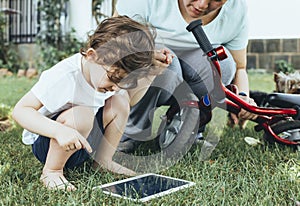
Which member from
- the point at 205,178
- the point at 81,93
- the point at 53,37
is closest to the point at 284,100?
the point at 205,178

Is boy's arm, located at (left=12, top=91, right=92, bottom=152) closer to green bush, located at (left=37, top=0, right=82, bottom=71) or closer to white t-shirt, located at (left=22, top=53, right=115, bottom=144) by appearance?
white t-shirt, located at (left=22, top=53, right=115, bottom=144)

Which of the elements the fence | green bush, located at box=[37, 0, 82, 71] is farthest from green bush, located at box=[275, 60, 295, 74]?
the fence

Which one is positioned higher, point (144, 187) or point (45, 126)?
point (45, 126)

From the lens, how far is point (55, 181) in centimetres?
126

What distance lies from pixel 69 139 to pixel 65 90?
0.18 meters

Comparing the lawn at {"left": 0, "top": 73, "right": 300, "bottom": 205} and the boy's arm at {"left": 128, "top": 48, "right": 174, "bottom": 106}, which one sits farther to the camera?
the boy's arm at {"left": 128, "top": 48, "right": 174, "bottom": 106}

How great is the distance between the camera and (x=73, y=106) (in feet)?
4.31

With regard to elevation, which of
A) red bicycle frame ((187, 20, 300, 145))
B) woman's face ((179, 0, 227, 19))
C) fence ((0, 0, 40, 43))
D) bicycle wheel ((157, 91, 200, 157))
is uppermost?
woman's face ((179, 0, 227, 19))

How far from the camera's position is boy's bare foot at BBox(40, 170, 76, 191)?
47.8 inches

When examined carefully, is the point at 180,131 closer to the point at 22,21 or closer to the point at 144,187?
the point at 144,187

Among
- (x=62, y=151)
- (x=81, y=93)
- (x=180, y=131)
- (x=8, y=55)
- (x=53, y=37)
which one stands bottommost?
(x=8, y=55)

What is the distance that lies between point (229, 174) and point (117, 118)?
0.40 meters

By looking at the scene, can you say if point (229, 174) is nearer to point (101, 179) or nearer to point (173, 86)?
point (101, 179)

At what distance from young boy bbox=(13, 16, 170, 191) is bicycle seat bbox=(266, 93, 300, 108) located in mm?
585
